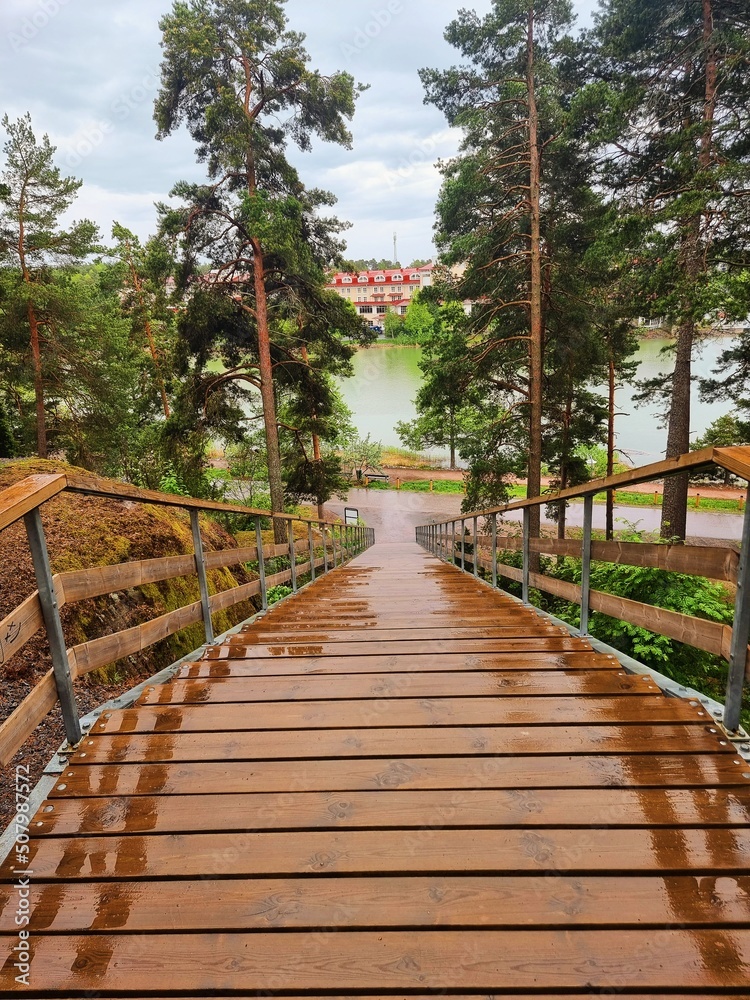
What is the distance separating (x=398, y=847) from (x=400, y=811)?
128mm

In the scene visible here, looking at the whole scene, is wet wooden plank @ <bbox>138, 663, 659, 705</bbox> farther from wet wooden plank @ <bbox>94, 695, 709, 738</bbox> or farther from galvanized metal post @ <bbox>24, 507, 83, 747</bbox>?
galvanized metal post @ <bbox>24, 507, 83, 747</bbox>

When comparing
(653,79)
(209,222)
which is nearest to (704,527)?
(653,79)

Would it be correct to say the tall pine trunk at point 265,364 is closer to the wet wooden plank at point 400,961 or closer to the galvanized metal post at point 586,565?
the galvanized metal post at point 586,565

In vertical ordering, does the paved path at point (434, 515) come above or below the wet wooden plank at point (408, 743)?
below

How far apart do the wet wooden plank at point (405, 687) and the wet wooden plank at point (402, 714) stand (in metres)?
0.05

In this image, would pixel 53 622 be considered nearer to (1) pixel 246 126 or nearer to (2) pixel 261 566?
(2) pixel 261 566

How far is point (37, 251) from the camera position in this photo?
518 inches

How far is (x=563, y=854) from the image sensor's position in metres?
1.42

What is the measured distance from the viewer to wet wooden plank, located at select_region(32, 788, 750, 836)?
5.02ft

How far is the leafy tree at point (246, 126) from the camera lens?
27.8 ft

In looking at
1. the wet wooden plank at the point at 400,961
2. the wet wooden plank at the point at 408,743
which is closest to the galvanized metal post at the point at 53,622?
the wet wooden plank at the point at 408,743

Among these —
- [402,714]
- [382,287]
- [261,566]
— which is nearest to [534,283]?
[261,566]

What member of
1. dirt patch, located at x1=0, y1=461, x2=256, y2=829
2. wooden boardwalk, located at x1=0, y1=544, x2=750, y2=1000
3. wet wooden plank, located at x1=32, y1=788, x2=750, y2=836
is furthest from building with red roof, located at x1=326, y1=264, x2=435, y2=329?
wet wooden plank, located at x1=32, y1=788, x2=750, y2=836

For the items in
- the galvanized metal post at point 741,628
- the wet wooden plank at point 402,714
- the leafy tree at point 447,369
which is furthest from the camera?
the leafy tree at point 447,369
